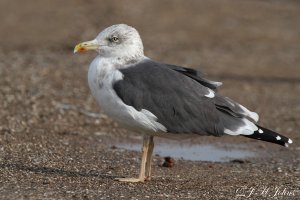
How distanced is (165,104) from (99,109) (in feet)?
16.8

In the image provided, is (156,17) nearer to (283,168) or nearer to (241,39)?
(241,39)

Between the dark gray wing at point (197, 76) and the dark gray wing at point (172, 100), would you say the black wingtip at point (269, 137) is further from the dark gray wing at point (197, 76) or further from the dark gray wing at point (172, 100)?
the dark gray wing at point (197, 76)

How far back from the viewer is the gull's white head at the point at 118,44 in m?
8.46

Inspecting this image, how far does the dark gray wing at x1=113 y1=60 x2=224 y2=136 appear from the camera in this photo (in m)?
8.02

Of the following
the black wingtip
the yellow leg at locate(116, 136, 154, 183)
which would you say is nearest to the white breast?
the yellow leg at locate(116, 136, 154, 183)

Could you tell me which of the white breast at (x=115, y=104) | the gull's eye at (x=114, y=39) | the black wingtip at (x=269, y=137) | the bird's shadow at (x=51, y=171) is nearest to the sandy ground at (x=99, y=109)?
the bird's shadow at (x=51, y=171)

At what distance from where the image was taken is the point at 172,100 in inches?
318

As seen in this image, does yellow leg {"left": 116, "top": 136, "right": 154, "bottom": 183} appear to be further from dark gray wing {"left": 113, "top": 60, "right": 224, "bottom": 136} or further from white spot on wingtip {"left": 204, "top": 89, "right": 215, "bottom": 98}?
white spot on wingtip {"left": 204, "top": 89, "right": 215, "bottom": 98}

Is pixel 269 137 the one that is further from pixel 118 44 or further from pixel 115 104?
pixel 118 44

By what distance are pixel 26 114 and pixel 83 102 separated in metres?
1.65

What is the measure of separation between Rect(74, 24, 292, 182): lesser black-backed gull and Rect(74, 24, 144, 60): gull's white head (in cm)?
18

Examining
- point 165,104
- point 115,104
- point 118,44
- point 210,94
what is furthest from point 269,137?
point 118,44

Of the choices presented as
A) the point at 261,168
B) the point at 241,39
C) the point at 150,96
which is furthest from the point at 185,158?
the point at 241,39

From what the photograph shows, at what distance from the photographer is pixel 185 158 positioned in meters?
10.2
